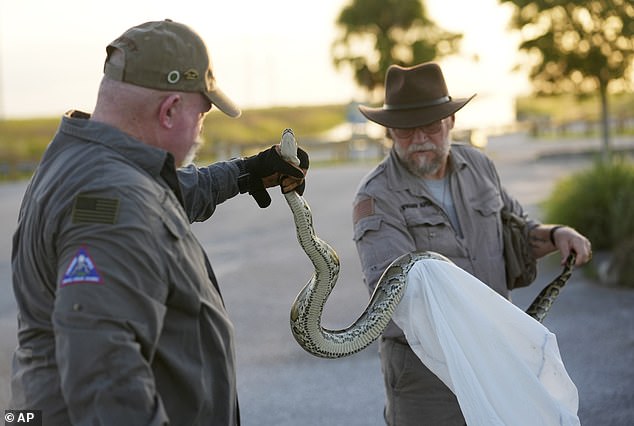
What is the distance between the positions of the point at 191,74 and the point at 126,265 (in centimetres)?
72

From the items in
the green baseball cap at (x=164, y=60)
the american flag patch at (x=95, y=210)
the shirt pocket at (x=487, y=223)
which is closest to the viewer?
the american flag patch at (x=95, y=210)

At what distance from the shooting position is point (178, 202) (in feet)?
10.7

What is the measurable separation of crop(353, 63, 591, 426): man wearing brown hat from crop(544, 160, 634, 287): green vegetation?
6.83 m


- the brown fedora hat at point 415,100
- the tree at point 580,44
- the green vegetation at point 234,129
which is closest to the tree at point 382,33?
the green vegetation at point 234,129

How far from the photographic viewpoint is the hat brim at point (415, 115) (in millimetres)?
5027

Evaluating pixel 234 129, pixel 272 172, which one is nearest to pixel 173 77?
pixel 272 172

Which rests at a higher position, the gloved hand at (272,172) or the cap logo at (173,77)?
the cap logo at (173,77)

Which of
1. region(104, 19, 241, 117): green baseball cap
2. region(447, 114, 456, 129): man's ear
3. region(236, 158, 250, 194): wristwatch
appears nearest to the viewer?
region(104, 19, 241, 117): green baseball cap

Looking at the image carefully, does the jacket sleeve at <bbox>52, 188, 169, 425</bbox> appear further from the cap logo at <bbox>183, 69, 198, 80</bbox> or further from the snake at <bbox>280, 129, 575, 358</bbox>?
the snake at <bbox>280, 129, 575, 358</bbox>

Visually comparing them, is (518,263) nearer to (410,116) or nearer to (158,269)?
(410,116)

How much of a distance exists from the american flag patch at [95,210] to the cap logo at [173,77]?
1.59 feet

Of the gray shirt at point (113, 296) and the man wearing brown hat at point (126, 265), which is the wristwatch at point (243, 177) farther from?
the gray shirt at point (113, 296)

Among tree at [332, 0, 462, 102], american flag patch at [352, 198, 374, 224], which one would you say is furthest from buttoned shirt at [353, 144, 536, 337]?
tree at [332, 0, 462, 102]

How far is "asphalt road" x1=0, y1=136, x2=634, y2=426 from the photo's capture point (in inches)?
296
